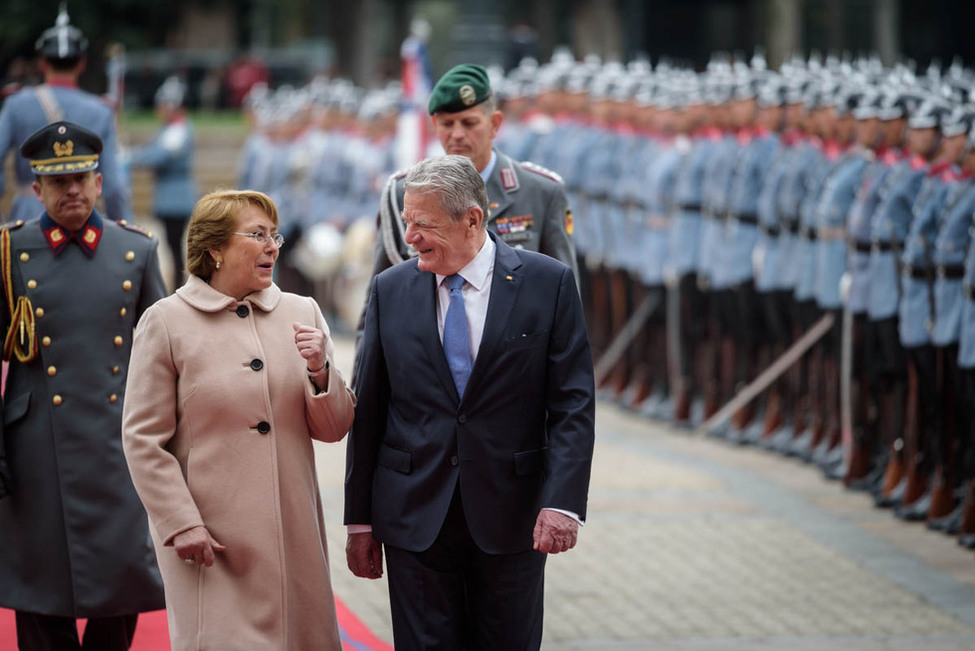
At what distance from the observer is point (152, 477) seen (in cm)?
456

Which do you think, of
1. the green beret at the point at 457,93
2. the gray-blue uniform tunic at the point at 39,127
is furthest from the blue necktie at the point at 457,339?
the gray-blue uniform tunic at the point at 39,127

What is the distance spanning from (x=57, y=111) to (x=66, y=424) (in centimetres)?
327

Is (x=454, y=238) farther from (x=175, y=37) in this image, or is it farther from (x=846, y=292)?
(x=175, y=37)

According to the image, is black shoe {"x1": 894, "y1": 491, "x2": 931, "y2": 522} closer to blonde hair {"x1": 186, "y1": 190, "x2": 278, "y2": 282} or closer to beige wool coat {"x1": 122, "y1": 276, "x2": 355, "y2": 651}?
beige wool coat {"x1": 122, "y1": 276, "x2": 355, "y2": 651}

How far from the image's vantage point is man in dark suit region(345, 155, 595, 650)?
4707mm

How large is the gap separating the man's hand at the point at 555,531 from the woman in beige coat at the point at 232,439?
0.58m

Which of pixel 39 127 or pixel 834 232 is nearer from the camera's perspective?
pixel 39 127

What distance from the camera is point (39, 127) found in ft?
27.5

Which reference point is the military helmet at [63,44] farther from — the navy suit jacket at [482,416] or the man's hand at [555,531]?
the man's hand at [555,531]

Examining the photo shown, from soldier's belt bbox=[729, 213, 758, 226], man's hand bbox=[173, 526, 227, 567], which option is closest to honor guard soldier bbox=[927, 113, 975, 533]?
soldier's belt bbox=[729, 213, 758, 226]

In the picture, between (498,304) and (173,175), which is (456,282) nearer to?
(498,304)

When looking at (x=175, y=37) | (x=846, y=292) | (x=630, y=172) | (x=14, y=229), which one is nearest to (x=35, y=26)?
(x=175, y=37)

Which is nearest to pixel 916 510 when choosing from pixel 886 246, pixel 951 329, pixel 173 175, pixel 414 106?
pixel 951 329

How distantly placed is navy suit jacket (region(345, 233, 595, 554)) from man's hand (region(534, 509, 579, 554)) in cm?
3
